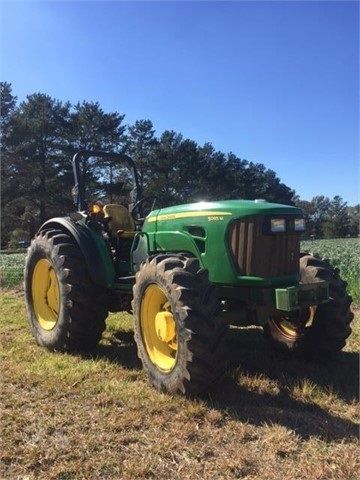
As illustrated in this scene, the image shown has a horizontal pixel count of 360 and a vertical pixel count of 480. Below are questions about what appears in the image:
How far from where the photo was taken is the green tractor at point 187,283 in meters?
Answer: 3.98

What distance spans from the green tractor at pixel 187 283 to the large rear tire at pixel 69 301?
0.04 feet

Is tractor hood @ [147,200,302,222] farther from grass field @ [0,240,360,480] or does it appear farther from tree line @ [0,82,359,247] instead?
tree line @ [0,82,359,247]

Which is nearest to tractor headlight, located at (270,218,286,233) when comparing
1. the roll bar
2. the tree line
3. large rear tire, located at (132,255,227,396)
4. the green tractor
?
the green tractor

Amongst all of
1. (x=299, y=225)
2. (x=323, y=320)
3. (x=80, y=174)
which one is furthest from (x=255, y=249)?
(x=80, y=174)

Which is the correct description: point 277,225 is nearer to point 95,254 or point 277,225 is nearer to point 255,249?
point 255,249

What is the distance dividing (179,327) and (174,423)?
2.39 feet

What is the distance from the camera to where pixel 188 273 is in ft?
13.3

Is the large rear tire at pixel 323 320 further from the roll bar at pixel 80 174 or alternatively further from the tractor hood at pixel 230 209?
the roll bar at pixel 80 174

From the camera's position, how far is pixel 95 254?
5469 mm

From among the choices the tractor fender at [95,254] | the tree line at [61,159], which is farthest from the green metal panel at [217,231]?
the tree line at [61,159]

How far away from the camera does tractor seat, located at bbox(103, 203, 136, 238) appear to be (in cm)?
608

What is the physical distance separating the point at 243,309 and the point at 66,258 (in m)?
2.07

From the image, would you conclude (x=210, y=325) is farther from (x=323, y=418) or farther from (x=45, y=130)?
(x=45, y=130)

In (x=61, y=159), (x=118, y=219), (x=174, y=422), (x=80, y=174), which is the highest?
(x=61, y=159)
